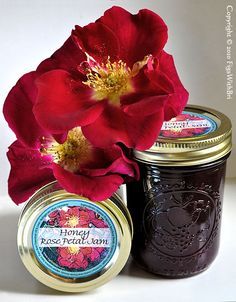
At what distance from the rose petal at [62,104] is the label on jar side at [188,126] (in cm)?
10

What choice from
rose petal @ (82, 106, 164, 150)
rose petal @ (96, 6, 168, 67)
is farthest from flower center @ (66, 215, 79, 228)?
rose petal @ (96, 6, 168, 67)

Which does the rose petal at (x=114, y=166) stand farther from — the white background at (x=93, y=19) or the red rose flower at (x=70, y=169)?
the white background at (x=93, y=19)

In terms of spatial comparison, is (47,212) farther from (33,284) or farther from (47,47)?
(47,47)

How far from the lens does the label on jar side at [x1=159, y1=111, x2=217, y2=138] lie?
779 millimetres

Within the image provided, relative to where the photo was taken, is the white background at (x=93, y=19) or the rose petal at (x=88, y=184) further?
the white background at (x=93, y=19)

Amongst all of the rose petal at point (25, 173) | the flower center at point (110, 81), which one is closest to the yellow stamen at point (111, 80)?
the flower center at point (110, 81)

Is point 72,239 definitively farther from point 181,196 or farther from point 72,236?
point 181,196

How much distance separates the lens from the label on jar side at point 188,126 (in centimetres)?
78

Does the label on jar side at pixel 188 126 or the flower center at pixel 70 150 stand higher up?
the flower center at pixel 70 150

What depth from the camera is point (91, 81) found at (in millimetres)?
759

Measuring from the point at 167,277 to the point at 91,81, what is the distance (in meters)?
0.28

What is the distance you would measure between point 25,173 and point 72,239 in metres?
0.11

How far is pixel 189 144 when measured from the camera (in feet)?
2.44

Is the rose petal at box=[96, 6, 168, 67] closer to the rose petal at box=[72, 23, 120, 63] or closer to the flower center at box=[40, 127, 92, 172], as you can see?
the rose petal at box=[72, 23, 120, 63]
